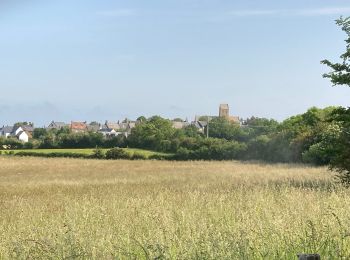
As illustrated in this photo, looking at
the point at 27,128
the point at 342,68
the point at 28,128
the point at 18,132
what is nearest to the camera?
the point at 342,68

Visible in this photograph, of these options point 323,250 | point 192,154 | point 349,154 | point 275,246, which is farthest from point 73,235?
point 192,154

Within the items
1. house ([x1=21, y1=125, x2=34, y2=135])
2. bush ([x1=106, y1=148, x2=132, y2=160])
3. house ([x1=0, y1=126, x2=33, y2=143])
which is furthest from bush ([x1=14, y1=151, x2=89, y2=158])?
house ([x1=21, y1=125, x2=34, y2=135])

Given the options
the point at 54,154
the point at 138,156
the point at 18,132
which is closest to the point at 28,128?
the point at 18,132

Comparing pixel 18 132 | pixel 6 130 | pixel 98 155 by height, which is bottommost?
pixel 98 155

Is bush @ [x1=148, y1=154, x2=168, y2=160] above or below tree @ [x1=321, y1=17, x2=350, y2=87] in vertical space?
below

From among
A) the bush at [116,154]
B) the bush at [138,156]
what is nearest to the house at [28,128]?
the bush at [116,154]

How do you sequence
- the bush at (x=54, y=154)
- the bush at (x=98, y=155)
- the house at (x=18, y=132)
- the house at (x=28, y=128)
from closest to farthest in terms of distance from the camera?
the bush at (x=98, y=155), the bush at (x=54, y=154), the house at (x=18, y=132), the house at (x=28, y=128)

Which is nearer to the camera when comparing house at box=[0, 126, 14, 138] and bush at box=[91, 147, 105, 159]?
bush at box=[91, 147, 105, 159]

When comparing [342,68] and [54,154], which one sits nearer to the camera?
[342,68]

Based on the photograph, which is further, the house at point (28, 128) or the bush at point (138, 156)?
the house at point (28, 128)

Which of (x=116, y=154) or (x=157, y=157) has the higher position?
(x=116, y=154)

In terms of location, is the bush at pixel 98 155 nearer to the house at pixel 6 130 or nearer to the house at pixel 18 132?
the house at pixel 18 132

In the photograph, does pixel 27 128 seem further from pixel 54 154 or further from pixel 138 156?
pixel 138 156

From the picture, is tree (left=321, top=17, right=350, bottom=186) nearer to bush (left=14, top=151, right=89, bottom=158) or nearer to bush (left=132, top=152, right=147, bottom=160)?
bush (left=132, top=152, right=147, bottom=160)
